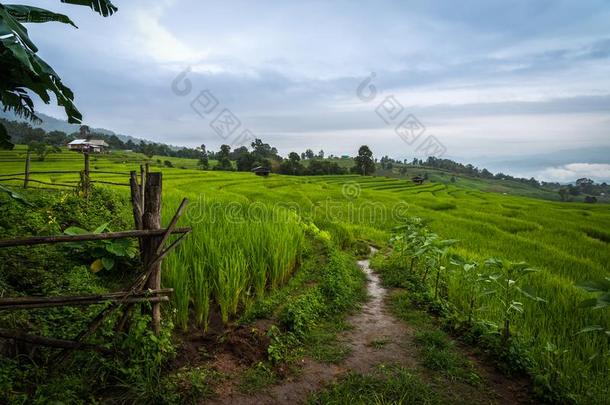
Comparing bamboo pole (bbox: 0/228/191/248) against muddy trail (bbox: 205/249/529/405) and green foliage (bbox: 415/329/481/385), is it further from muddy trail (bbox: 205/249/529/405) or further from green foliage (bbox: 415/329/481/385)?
green foliage (bbox: 415/329/481/385)

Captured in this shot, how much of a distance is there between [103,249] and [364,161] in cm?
5939

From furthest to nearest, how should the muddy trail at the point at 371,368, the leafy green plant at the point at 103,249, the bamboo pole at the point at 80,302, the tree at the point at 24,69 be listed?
1. the leafy green plant at the point at 103,249
2. the muddy trail at the point at 371,368
3. the bamboo pole at the point at 80,302
4. the tree at the point at 24,69

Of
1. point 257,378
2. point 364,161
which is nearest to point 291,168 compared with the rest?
point 364,161

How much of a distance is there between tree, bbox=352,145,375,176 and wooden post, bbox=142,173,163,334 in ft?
194

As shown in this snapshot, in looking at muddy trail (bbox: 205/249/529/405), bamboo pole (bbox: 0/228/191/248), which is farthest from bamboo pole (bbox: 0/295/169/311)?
muddy trail (bbox: 205/249/529/405)

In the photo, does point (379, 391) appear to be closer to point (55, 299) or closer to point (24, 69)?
point (55, 299)

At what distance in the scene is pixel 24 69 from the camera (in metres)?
2.58

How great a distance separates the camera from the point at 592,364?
361 cm

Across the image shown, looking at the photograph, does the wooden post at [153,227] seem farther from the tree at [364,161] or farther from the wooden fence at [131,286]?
the tree at [364,161]

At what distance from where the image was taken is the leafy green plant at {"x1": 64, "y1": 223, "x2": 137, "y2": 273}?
4.31m

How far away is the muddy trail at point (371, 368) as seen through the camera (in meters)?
3.05

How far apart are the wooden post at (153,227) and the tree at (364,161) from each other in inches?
2323

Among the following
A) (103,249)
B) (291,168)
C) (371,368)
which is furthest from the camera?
(291,168)

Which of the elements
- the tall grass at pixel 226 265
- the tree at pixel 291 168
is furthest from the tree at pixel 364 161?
the tall grass at pixel 226 265
